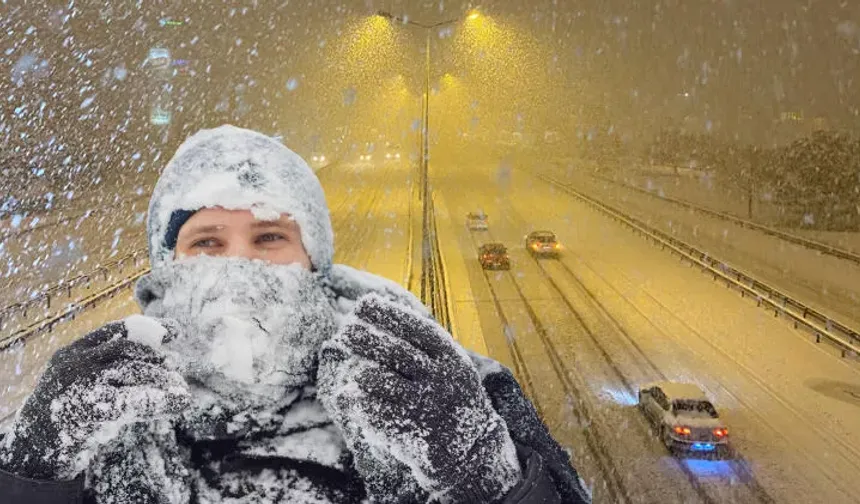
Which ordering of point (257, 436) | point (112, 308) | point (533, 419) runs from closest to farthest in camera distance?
A: point (257, 436) → point (533, 419) → point (112, 308)

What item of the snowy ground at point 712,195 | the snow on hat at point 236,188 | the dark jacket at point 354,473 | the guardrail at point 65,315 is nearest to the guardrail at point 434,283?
the guardrail at point 65,315

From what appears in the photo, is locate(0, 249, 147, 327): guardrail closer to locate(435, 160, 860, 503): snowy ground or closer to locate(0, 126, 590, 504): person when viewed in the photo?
locate(435, 160, 860, 503): snowy ground

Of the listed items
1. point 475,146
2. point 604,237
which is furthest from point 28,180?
point 475,146

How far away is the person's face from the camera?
233 centimetres

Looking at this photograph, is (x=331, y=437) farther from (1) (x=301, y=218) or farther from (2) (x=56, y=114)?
(2) (x=56, y=114)

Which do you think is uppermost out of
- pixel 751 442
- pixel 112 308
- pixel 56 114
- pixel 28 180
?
pixel 56 114

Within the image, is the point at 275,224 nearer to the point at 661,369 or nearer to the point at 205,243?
the point at 205,243

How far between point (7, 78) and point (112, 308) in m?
26.1

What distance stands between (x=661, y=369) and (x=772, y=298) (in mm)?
7632

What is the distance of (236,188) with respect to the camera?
7.77ft

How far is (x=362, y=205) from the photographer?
45656 millimetres

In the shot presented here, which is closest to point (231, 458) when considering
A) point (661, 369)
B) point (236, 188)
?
point (236, 188)

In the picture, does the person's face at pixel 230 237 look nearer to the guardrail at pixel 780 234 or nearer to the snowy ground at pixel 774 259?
the snowy ground at pixel 774 259

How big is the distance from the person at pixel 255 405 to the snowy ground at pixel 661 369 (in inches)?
421
